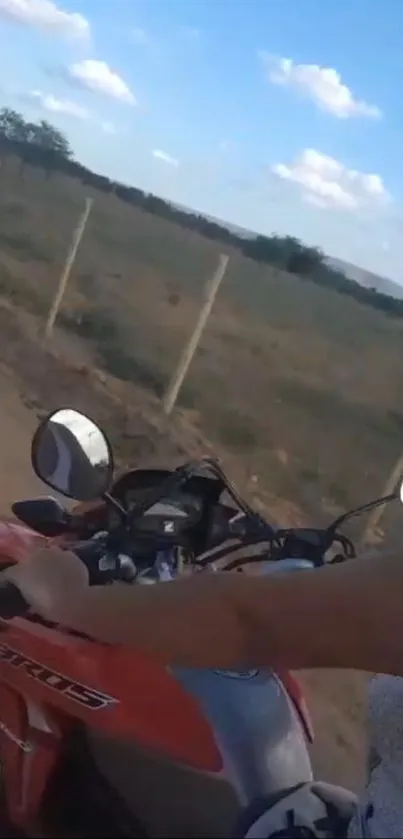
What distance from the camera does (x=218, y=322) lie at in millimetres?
28984

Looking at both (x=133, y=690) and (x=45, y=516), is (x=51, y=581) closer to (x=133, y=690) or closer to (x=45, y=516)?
(x=133, y=690)

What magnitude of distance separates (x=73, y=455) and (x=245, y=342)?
999 inches

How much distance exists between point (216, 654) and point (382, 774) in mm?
397

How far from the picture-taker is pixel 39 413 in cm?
969

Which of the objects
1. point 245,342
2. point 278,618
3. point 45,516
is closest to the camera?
point 278,618

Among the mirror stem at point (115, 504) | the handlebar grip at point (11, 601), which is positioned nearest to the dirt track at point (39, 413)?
the mirror stem at point (115, 504)

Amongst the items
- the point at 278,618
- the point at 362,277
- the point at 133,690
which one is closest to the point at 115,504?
the point at 133,690

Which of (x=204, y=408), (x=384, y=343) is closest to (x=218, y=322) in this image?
(x=384, y=343)

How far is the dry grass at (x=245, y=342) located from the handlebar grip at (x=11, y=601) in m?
11.7

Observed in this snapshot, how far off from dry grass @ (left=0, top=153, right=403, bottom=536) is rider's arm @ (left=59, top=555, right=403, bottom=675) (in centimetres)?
1212

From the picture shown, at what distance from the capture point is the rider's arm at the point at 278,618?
114 centimetres

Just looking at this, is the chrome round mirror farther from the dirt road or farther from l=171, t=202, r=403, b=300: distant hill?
l=171, t=202, r=403, b=300: distant hill

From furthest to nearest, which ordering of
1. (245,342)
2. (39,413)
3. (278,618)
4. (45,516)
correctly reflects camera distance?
(245,342), (39,413), (45,516), (278,618)

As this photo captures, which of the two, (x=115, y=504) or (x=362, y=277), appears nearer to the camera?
(x=115, y=504)
